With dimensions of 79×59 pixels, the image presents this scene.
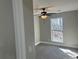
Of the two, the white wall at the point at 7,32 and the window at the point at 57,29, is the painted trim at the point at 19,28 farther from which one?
the window at the point at 57,29

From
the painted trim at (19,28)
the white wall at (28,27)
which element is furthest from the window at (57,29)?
the painted trim at (19,28)

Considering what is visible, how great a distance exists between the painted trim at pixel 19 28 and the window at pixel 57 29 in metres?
6.37

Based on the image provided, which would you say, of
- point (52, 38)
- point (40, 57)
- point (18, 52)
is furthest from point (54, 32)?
point (18, 52)

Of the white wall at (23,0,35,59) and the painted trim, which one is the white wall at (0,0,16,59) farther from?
the white wall at (23,0,35,59)

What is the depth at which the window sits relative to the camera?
736 centimetres

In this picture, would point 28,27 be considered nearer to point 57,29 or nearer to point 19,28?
point 19,28

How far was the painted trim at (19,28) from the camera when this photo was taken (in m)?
1.10

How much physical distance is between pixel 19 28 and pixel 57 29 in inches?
261

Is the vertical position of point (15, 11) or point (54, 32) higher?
point (15, 11)

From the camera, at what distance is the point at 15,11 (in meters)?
1.11

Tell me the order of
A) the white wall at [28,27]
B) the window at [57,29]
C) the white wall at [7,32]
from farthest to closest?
the window at [57,29]
the white wall at [28,27]
the white wall at [7,32]

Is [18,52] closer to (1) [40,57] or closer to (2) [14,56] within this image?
(2) [14,56]

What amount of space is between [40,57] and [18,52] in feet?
14.0

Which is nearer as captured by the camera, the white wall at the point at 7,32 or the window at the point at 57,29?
the white wall at the point at 7,32
